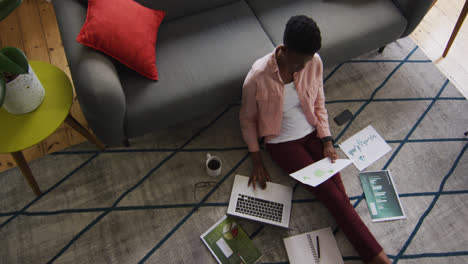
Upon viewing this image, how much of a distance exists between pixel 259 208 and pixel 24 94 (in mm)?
1271

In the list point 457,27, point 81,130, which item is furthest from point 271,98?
point 457,27

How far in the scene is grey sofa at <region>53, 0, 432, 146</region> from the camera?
146 centimetres

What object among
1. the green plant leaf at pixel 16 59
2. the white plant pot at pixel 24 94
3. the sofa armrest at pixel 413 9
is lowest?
the white plant pot at pixel 24 94

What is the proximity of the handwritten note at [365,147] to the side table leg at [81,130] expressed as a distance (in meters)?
1.50

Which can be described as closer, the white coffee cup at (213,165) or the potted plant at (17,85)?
the potted plant at (17,85)

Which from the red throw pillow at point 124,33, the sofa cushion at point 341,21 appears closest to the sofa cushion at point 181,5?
the red throw pillow at point 124,33

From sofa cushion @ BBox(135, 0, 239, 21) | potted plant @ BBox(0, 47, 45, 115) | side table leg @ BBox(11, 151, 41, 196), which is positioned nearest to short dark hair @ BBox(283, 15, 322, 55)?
sofa cushion @ BBox(135, 0, 239, 21)

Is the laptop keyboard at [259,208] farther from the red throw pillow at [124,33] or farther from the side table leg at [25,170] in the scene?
the side table leg at [25,170]

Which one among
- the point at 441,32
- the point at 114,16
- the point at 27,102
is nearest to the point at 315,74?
the point at 114,16

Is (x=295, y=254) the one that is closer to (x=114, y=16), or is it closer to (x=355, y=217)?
(x=355, y=217)

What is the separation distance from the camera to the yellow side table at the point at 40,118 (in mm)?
1432

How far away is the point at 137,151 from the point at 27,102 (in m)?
0.66

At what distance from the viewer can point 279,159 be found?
1762mm

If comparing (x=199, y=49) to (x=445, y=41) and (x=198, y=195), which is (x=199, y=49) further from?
(x=445, y=41)
